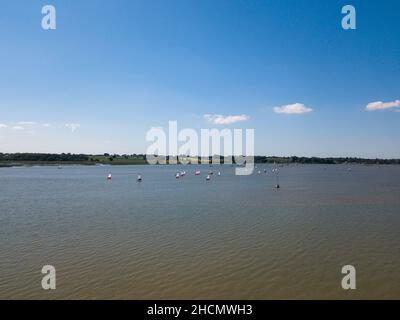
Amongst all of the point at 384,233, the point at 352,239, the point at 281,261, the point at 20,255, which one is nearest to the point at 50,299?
the point at 20,255

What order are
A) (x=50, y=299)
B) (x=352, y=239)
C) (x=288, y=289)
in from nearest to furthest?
1. (x=50, y=299)
2. (x=288, y=289)
3. (x=352, y=239)

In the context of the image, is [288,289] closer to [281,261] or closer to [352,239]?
[281,261]

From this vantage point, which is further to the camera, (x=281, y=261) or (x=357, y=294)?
(x=281, y=261)

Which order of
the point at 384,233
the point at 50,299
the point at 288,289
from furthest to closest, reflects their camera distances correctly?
the point at 384,233 < the point at 288,289 < the point at 50,299

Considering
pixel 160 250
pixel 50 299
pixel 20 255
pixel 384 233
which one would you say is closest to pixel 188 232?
pixel 160 250

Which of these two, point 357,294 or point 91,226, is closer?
point 357,294

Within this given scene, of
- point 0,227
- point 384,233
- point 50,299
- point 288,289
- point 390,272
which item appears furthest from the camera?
point 0,227

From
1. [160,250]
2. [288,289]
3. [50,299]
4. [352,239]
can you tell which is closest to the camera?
[50,299]

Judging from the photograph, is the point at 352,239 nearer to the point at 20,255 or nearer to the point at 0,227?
the point at 20,255
